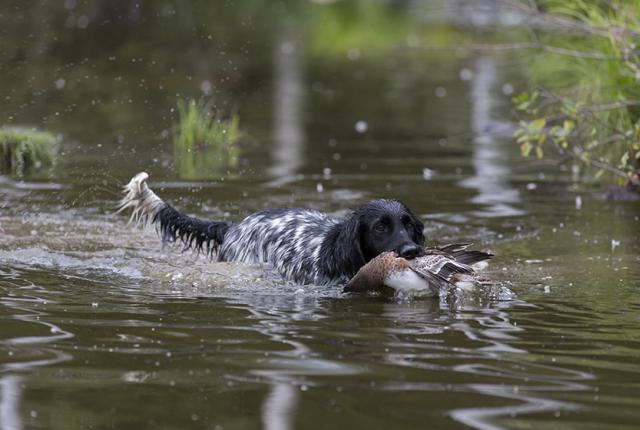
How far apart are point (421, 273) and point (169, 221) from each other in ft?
7.69

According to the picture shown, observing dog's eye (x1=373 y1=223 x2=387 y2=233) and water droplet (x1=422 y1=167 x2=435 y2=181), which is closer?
dog's eye (x1=373 y1=223 x2=387 y2=233)

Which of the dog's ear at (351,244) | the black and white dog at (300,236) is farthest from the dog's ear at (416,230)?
the dog's ear at (351,244)

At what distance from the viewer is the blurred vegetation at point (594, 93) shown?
8781mm

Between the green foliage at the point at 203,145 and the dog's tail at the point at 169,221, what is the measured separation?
322 cm

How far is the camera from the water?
438 centimetres

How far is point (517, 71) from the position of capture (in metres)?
20.3

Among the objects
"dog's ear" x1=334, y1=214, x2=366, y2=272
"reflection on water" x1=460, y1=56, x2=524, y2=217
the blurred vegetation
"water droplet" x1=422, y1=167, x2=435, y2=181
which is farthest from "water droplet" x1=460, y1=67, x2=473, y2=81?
"dog's ear" x1=334, y1=214, x2=366, y2=272

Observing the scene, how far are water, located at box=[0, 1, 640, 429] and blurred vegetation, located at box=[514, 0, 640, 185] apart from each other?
521 mm

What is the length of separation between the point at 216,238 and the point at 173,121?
21.4 ft

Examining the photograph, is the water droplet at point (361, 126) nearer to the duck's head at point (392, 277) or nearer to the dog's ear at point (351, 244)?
the dog's ear at point (351, 244)

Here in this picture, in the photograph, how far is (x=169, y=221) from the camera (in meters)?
7.97

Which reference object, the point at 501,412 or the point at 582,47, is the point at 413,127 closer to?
the point at 582,47

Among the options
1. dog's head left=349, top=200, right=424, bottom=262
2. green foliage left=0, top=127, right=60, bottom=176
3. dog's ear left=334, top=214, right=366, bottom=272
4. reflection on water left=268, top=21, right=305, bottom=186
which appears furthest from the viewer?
reflection on water left=268, top=21, right=305, bottom=186

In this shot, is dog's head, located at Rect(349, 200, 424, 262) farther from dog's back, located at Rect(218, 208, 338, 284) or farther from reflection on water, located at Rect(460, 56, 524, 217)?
reflection on water, located at Rect(460, 56, 524, 217)
